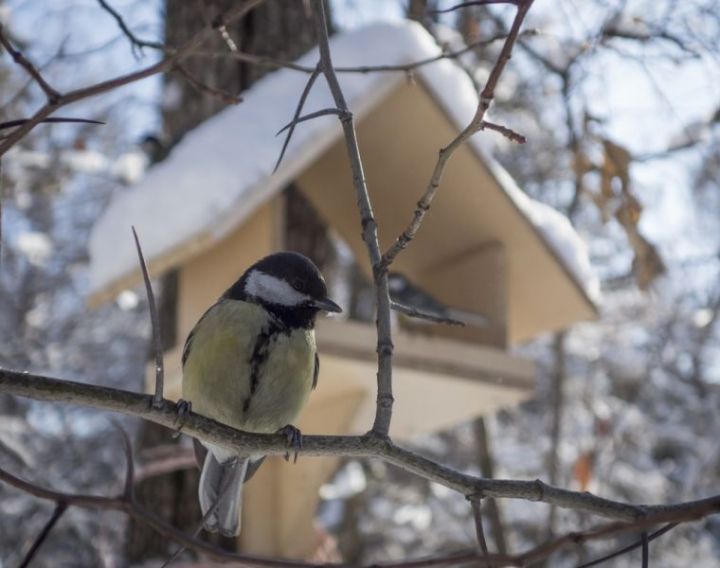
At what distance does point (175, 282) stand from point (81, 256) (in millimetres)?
5614

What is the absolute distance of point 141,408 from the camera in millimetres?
1566

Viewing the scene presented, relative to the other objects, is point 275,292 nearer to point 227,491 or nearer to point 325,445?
point 227,491

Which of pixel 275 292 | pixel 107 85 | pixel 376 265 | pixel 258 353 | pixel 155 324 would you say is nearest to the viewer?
pixel 155 324

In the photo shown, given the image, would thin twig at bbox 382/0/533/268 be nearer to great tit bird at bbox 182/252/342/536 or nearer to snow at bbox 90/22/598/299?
great tit bird at bbox 182/252/342/536

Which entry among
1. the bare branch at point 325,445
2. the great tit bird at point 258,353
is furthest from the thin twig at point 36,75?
the great tit bird at point 258,353

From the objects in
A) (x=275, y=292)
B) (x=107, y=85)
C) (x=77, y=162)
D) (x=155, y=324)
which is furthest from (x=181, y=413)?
(x=77, y=162)

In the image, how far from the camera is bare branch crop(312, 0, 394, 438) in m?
1.77

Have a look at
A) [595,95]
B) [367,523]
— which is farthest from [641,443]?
[595,95]

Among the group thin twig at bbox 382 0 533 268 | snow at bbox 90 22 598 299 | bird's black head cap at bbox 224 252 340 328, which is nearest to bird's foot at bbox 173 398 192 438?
thin twig at bbox 382 0 533 268

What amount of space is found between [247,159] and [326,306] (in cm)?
105

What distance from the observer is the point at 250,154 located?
3768 mm

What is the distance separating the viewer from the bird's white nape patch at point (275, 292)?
286 centimetres

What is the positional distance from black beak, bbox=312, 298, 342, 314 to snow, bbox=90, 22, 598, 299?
0.85m

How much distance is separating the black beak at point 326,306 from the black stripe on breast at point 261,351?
0.16m
